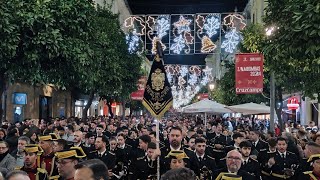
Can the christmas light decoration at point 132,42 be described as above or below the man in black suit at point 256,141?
above

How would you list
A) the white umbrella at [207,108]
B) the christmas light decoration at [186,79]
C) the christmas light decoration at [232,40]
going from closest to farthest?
the white umbrella at [207,108] → the christmas light decoration at [232,40] → the christmas light decoration at [186,79]

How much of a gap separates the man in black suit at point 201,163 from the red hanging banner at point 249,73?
9849 millimetres

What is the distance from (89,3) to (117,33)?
1386 cm

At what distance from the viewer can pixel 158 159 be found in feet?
33.1

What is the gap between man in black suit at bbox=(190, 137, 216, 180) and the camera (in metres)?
10.6

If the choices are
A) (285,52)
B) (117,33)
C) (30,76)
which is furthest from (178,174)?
(117,33)

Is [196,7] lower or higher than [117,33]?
higher

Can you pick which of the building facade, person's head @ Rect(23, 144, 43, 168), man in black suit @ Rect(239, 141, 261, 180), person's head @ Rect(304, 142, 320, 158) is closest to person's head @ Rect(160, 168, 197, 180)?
person's head @ Rect(23, 144, 43, 168)

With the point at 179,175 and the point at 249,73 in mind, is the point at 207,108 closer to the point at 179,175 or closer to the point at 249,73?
the point at 249,73

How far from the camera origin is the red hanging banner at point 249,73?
67.4 ft

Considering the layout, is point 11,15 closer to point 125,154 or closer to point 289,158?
point 125,154

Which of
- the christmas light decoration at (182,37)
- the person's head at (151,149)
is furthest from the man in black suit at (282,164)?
the christmas light decoration at (182,37)

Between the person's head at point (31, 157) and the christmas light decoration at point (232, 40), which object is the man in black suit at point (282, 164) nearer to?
the person's head at point (31, 157)

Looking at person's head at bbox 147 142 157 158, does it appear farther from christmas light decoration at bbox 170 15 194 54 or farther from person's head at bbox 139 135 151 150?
christmas light decoration at bbox 170 15 194 54
